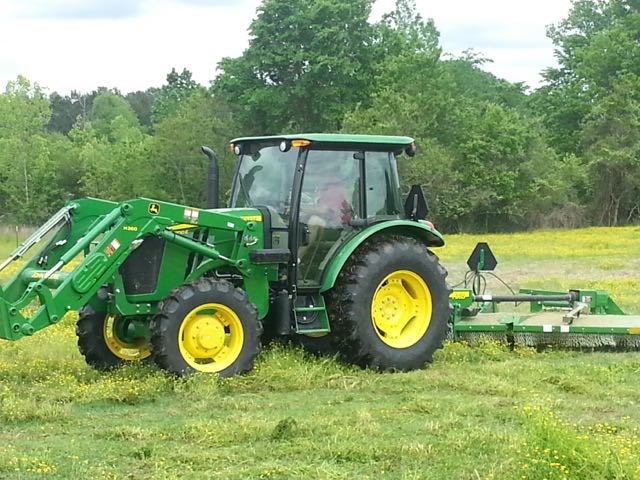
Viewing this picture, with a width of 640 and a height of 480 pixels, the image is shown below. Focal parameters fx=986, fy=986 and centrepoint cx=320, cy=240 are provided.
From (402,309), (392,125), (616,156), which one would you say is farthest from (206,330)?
(616,156)

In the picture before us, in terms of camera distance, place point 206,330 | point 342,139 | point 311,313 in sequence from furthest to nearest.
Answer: point 342,139 → point 311,313 → point 206,330

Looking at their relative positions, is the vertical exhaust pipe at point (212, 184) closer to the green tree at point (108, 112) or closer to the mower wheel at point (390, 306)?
the mower wheel at point (390, 306)

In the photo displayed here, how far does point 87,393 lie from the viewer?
25.9 ft

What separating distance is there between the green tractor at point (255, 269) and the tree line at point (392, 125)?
106 feet

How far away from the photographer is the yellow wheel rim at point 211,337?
853 cm

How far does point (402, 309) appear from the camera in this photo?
9906 millimetres

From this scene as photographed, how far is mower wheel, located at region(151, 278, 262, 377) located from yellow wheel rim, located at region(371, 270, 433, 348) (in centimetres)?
147

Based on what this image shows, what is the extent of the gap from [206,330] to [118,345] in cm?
133

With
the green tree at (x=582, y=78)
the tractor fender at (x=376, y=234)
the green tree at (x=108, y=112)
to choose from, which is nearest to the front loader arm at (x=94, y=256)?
→ the tractor fender at (x=376, y=234)

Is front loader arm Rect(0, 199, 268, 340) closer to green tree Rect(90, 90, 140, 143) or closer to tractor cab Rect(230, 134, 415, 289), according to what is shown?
tractor cab Rect(230, 134, 415, 289)

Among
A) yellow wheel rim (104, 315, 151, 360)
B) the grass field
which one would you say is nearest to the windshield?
the grass field

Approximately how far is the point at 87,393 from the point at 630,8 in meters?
66.1

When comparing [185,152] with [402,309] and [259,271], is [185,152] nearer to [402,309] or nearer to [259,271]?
[402,309]

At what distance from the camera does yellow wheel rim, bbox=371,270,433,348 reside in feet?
31.8
